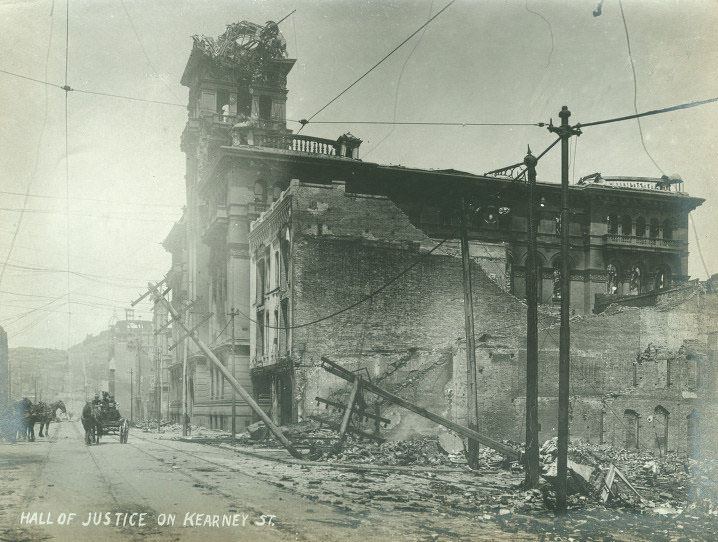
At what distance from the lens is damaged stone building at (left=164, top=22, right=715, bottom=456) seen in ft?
87.1

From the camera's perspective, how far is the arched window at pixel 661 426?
25.8 meters

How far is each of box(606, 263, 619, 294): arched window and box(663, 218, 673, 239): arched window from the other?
423 centimetres

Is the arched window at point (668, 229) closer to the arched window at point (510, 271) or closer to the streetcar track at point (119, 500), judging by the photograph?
the arched window at point (510, 271)

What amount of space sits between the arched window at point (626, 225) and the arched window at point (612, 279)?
235cm

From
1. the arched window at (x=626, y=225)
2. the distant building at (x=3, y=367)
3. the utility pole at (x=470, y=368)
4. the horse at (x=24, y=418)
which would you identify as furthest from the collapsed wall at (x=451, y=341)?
the arched window at (x=626, y=225)

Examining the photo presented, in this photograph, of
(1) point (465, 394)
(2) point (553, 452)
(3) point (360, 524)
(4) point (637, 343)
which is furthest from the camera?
(4) point (637, 343)

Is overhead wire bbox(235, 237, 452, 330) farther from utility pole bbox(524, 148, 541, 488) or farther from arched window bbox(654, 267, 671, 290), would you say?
arched window bbox(654, 267, 671, 290)

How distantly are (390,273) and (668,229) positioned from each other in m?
23.7

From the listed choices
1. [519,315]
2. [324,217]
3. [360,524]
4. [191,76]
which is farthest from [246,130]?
[360,524]

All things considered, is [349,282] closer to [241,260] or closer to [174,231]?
[241,260]

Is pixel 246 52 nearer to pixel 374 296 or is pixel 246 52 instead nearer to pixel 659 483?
pixel 374 296

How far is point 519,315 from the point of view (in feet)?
104

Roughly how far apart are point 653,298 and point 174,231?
122 feet

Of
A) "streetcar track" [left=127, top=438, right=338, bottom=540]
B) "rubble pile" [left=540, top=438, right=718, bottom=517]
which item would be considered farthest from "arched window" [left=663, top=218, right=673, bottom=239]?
"streetcar track" [left=127, top=438, right=338, bottom=540]
